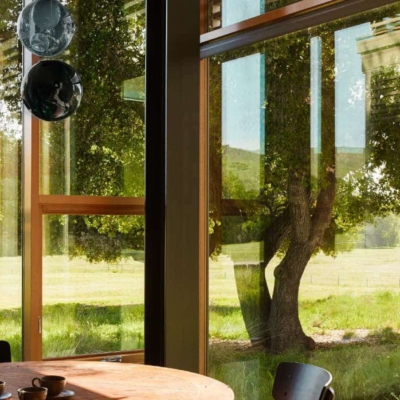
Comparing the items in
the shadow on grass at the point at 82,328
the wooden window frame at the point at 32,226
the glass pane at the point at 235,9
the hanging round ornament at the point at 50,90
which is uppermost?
the glass pane at the point at 235,9

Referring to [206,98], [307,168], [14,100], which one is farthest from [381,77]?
[14,100]

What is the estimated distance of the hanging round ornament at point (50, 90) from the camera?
13.0ft

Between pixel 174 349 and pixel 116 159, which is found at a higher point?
pixel 116 159

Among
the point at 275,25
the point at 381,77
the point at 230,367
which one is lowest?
the point at 230,367

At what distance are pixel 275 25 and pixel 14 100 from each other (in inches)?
76.0

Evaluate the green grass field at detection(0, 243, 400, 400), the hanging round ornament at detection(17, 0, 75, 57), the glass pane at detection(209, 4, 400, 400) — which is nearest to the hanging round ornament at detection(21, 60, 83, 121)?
the hanging round ornament at detection(17, 0, 75, 57)

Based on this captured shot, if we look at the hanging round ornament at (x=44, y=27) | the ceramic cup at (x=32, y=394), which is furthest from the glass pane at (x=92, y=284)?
the ceramic cup at (x=32, y=394)

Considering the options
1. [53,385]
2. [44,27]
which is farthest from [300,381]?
[44,27]

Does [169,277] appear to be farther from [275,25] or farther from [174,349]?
[275,25]

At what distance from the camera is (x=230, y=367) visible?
18.1 ft

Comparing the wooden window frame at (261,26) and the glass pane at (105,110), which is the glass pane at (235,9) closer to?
the wooden window frame at (261,26)

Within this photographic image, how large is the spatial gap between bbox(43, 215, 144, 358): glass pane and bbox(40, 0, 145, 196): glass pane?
0.27 m

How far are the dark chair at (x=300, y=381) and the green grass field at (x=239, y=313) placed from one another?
1.05 meters

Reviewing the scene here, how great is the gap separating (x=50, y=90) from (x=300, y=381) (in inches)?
70.8
